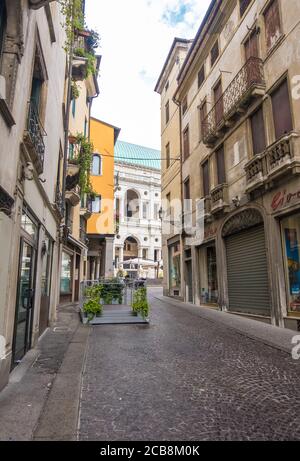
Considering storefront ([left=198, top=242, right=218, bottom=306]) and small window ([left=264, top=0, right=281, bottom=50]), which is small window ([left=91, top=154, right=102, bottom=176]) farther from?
small window ([left=264, top=0, right=281, bottom=50])

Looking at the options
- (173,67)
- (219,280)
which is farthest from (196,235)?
(173,67)

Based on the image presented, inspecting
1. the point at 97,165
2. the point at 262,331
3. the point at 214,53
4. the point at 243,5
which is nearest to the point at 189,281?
the point at 262,331

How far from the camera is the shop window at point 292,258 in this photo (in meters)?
8.80

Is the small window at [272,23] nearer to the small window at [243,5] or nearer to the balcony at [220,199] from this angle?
the small window at [243,5]

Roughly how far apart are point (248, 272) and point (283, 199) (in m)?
3.15

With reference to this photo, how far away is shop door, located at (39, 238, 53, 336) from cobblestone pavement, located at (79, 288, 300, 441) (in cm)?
171

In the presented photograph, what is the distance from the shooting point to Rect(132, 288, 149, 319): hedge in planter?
9986 millimetres

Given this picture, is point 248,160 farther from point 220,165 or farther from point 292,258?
point 292,258

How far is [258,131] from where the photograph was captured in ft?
35.8

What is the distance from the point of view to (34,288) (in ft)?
22.2
